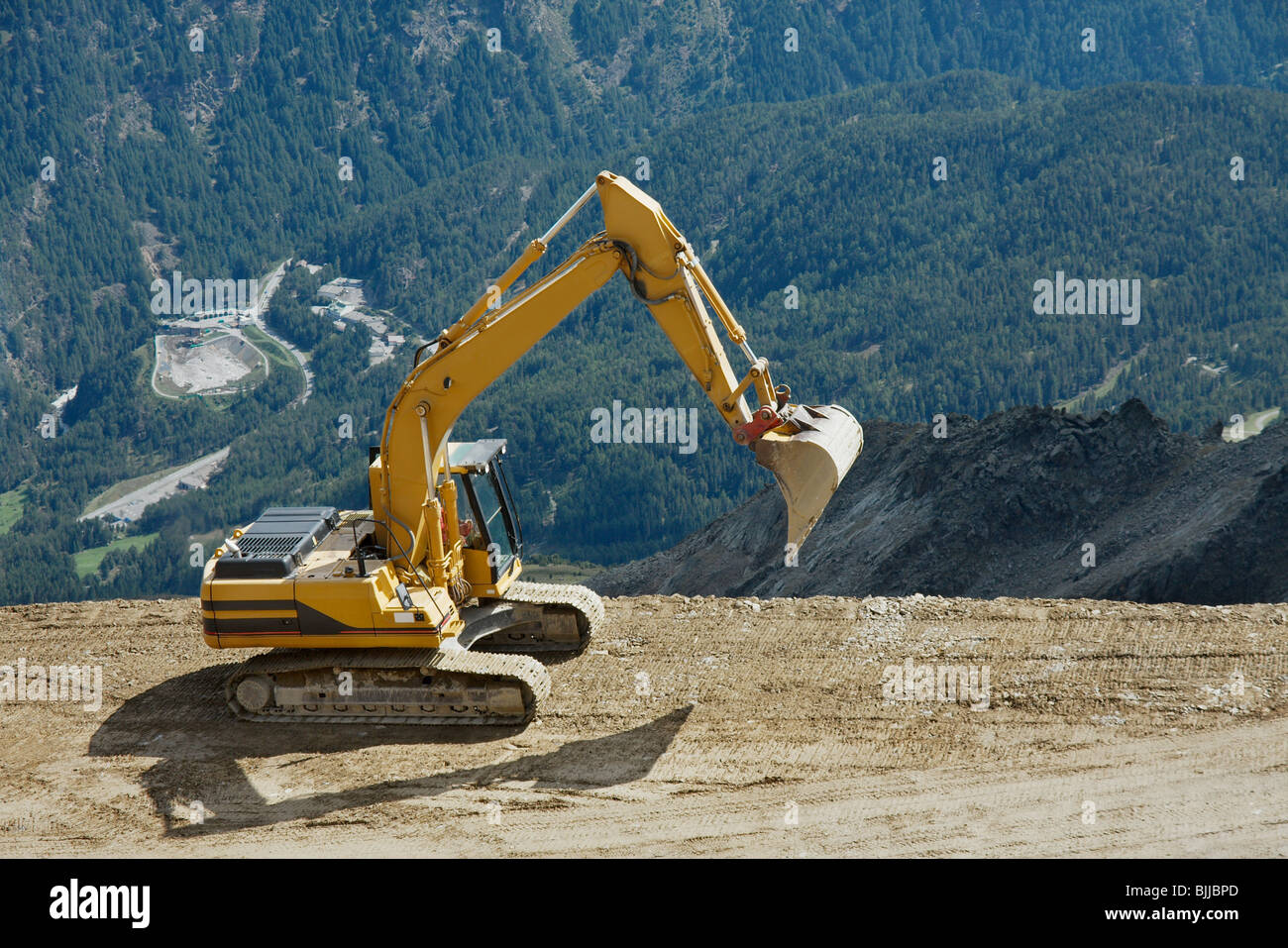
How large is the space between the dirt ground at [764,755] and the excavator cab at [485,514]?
1.62 metres

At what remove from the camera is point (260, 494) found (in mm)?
133625

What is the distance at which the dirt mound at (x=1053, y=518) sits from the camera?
2370 centimetres

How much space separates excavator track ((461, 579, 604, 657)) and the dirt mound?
37.4 feet

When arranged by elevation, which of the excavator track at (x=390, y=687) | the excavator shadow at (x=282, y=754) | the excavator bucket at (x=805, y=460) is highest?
the excavator bucket at (x=805, y=460)

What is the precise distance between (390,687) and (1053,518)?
705 inches

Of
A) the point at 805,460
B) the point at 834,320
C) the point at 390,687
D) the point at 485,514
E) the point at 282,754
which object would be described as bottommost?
the point at 282,754

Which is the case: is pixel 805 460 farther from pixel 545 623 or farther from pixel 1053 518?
pixel 1053 518

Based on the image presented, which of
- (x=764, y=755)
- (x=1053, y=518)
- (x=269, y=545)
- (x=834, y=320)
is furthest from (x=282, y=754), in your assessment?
(x=834, y=320)

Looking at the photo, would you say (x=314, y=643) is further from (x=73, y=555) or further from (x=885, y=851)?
(x=73, y=555)

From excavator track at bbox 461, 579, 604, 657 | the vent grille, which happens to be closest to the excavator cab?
excavator track at bbox 461, 579, 604, 657

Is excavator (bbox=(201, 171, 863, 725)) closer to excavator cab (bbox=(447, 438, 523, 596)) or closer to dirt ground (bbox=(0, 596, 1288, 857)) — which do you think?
excavator cab (bbox=(447, 438, 523, 596))

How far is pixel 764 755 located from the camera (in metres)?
14.2

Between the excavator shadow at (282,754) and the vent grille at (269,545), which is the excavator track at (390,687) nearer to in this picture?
the excavator shadow at (282,754)

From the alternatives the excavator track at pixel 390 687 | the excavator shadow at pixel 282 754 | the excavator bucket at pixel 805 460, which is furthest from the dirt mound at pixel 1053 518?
the excavator track at pixel 390 687
